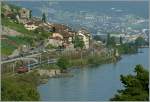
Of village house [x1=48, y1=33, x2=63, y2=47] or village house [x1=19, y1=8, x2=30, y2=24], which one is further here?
village house [x1=19, y1=8, x2=30, y2=24]

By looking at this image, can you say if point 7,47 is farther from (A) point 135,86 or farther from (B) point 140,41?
(B) point 140,41

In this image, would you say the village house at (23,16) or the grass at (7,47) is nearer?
the grass at (7,47)

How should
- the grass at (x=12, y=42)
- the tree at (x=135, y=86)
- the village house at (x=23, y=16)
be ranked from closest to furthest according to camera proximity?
the tree at (x=135, y=86), the grass at (x=12, y=42), the village house at (x=23, y=16)

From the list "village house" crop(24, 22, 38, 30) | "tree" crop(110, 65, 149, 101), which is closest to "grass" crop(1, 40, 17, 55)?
"village house" crop(24, 22, 38, 30)

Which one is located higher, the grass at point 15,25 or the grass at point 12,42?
the grass at point 15,25

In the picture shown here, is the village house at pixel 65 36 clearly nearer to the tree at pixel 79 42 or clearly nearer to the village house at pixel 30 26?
the tree at pixel 79 42

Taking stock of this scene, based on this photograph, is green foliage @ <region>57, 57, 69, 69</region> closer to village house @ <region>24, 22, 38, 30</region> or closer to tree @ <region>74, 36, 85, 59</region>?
tree @ <region>74, 36, 85, 59</region>

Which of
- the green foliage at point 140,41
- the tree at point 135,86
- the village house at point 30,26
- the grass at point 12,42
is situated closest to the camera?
the tree at point 135,86

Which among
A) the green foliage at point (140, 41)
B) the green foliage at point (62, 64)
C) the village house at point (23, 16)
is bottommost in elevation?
the green foliage at point (140, 41)

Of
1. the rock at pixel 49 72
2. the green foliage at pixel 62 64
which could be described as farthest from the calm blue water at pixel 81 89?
the green foliage at pixel 62 64
